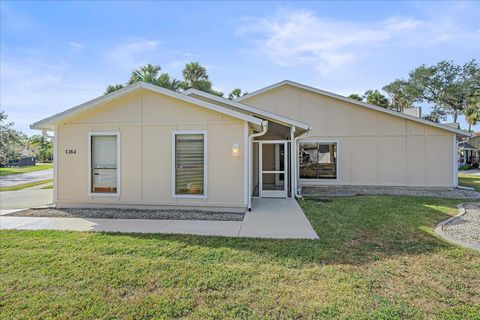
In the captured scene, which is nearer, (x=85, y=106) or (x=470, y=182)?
(x=85, y=106)

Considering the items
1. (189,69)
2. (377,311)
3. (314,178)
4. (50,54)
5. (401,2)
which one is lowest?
(377,311)

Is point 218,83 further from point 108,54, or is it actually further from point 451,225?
point 451,225

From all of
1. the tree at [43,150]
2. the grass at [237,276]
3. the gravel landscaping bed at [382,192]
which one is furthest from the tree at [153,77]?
the tree at [43,150]

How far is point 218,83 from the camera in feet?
81.5

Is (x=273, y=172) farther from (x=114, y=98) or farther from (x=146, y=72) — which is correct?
(x=146, y=72)

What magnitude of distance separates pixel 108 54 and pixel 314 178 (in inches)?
512

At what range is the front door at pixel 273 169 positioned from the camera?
36.8 ft

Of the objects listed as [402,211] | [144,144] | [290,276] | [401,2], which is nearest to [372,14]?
[401,2]

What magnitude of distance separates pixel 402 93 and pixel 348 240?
139 feet

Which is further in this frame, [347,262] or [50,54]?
[50,54]

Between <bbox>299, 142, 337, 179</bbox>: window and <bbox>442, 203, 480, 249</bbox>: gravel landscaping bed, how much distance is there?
6605 millimetres

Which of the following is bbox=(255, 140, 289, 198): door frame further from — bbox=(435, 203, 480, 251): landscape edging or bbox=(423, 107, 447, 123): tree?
bbox=(423, 107, 447, 123): tree

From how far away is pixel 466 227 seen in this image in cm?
661

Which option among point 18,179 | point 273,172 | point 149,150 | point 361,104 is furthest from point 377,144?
point 18,179
